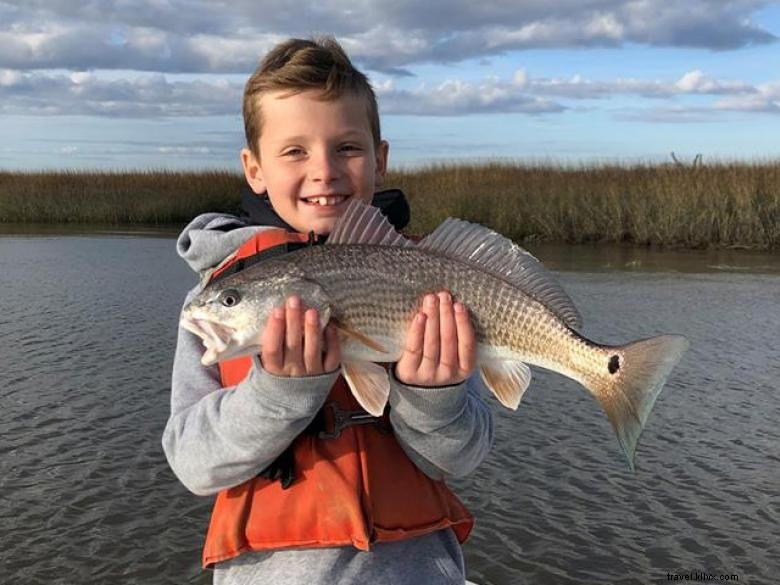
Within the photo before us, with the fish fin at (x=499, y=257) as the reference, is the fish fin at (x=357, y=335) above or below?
below

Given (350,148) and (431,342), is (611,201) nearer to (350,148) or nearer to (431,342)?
(350,148)

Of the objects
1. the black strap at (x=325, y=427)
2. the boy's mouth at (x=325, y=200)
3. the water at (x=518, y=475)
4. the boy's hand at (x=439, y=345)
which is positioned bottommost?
the water at (x=518, y=475)

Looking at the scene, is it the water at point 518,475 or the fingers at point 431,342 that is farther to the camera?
the water at point 518,475

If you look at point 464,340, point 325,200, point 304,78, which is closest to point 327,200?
point 325,200

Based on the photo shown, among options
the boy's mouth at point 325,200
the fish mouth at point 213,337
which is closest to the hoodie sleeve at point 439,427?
the fish mouth at point 213,337

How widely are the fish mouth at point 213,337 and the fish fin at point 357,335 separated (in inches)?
12.8

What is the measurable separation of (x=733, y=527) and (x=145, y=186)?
3469 cm

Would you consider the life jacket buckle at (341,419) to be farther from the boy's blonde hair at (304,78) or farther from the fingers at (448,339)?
the boy's blonde hair at (304,78)

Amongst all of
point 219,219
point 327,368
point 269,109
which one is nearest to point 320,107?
point 269,109

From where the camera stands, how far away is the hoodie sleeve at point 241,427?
2410mm

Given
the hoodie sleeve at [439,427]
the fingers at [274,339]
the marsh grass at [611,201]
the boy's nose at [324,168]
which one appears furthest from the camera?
the marsh grass at [611,201]

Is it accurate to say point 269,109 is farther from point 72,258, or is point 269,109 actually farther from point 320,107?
point 72,258

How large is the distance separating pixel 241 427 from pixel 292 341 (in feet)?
1.06

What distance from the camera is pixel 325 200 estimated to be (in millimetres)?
2854
